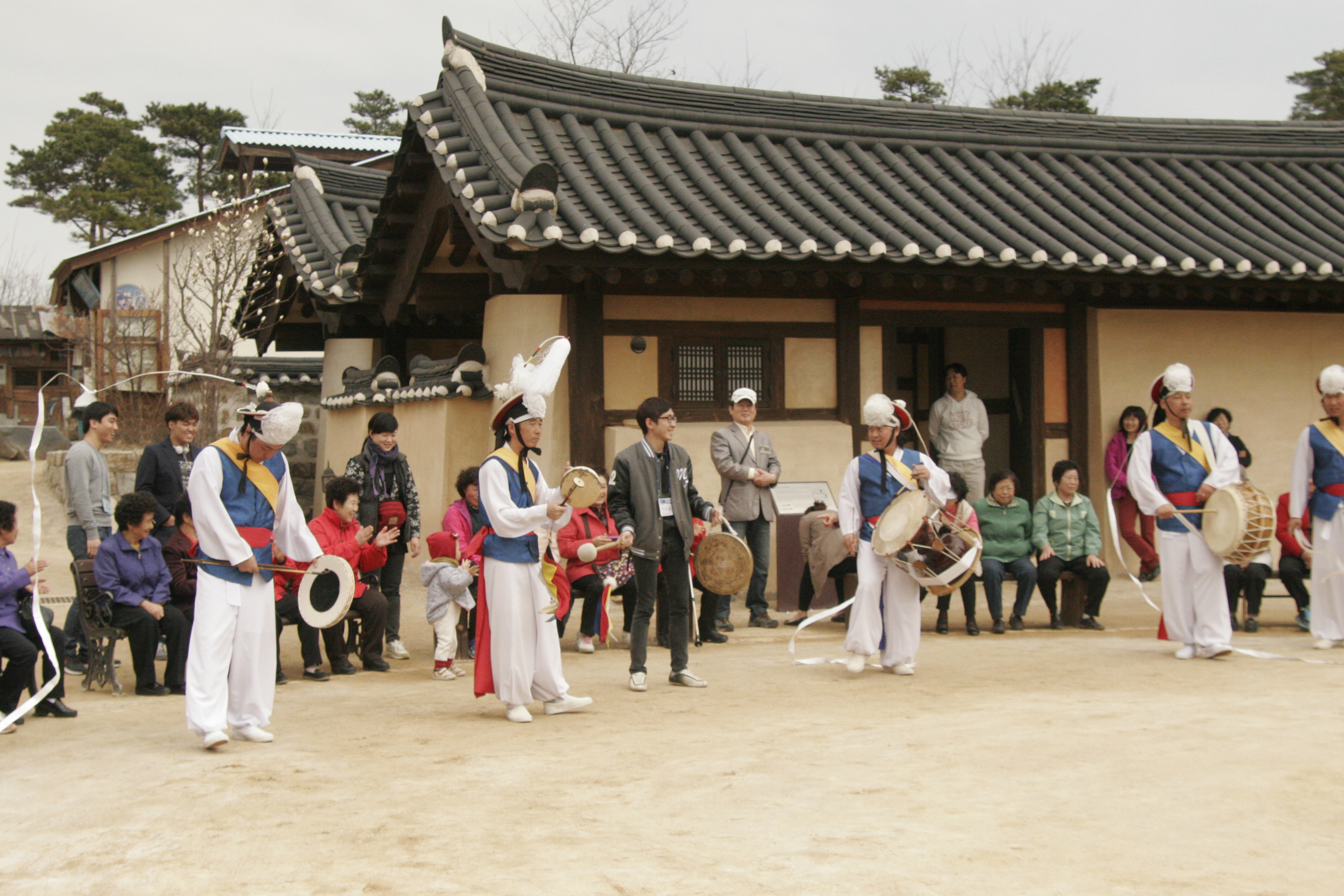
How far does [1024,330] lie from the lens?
11.4 meters

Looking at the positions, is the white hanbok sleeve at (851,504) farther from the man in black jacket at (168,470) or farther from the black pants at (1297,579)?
the man in black jacket at (168,470)

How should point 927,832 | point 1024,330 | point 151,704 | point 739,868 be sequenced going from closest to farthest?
point 739,868 < point 927,832 < point 151,704 < point 1024,330

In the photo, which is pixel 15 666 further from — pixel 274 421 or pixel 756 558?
pixel 756 558

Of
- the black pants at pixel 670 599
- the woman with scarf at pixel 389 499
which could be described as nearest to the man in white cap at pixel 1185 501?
the black pants at pixel 670 599

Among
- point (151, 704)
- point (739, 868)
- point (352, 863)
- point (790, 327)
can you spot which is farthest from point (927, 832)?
point (790, 327)

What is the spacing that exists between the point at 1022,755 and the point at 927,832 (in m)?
1.16

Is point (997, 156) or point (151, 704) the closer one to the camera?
point (151, 704)

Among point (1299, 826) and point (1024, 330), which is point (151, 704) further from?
point (1024, 330)

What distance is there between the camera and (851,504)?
7.26 m

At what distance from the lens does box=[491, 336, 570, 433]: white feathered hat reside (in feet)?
19.7

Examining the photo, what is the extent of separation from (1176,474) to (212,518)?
5693 millimetres

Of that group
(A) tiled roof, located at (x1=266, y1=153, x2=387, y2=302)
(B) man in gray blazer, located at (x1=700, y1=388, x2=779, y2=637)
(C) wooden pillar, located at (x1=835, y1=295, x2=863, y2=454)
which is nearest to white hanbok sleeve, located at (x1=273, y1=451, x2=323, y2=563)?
(B) man in gray blazer, located at (x1=700, y1=388, x2=779, y2=637)

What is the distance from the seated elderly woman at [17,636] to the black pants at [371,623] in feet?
5.58

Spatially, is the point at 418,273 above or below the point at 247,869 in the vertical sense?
above
